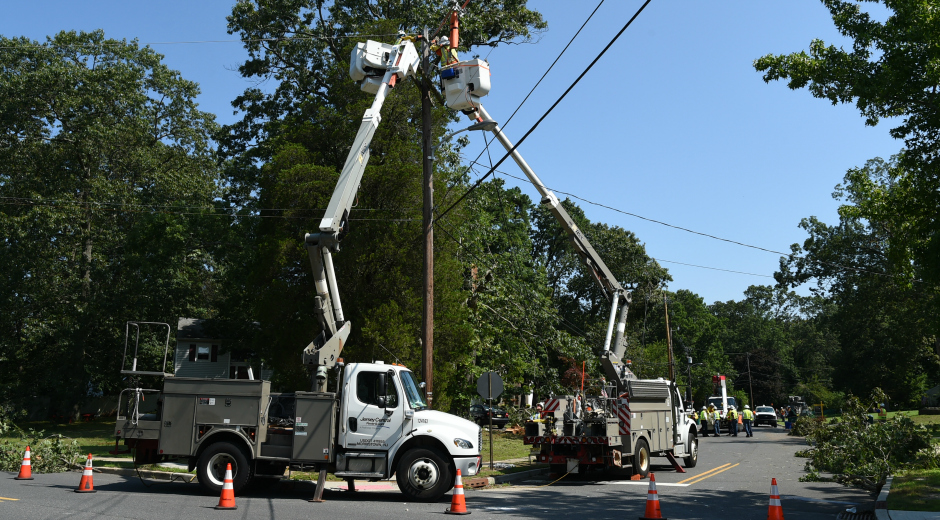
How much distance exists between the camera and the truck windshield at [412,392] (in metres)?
12.9

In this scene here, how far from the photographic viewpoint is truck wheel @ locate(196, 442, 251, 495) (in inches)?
483

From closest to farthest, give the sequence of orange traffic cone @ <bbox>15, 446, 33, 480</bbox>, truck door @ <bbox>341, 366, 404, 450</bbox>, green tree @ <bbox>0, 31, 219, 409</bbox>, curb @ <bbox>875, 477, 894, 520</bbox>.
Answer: curb @ <bbox>875, 477, 894, 520</bbox>
truck door @ <bbox>341, 366, 404, 450</bbox>
orange traffic cone @ <bbox>15, 446, 33, 480</bbox>
green tree @ <bbox>0, 31, 219, 409</bbox>

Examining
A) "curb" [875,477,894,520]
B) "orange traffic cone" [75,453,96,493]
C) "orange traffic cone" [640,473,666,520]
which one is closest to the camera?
"orange traffic cone" [640,473,666,520]

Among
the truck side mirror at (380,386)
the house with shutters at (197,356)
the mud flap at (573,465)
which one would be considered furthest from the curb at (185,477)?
the house with shutters at (197,356)

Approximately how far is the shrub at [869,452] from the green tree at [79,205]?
26990 mm

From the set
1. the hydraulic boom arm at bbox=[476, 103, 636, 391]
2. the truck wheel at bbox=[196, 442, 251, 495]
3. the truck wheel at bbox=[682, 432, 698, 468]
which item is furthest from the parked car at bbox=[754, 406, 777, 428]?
the truck wheel at bbox=[196, 442, 251, 495]

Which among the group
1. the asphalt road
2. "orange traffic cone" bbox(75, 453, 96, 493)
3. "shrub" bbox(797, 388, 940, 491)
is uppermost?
"shrub" bbox(797, 388, 940, 491)

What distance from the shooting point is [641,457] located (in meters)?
16.8

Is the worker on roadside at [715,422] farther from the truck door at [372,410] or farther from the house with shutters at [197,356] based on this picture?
the truck door at [372,410]

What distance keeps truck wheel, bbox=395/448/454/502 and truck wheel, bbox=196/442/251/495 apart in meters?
2.68

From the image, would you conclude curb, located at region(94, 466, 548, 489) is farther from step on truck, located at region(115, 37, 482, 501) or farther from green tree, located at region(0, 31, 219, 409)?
green tree, located at region(0, 31, 219, 409)

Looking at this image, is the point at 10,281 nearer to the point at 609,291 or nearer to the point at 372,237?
the point at 372,237

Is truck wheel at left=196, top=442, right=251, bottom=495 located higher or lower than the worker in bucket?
lower

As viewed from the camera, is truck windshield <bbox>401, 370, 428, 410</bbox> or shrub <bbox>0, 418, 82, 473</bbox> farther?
shrub <bbox>0, 418, 82, 473</bbox>
